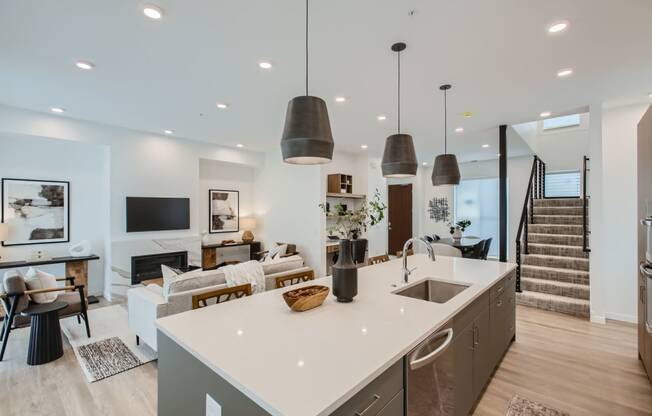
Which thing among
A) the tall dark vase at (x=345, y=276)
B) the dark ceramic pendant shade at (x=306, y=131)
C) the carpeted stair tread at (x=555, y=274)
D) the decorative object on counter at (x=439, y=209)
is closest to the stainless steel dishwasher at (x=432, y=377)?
the tall dark vase at (x=345, y=276)

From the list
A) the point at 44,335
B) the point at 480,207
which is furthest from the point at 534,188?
the point at 44,335

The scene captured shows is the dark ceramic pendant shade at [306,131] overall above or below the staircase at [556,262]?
above

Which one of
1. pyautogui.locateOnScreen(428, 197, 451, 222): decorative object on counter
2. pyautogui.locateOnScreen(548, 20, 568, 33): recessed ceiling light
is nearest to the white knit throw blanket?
pyautogui.locateOnScreen(548, 20, 568, 33): recessed ceiling light

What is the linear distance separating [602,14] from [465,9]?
A: 99 cm

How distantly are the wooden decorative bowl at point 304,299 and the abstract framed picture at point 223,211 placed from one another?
534 cm

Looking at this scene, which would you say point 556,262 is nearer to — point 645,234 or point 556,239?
point 556,239

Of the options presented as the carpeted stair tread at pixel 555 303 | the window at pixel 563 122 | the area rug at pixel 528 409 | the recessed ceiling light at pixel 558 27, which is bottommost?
the area rug at pixel 528 409

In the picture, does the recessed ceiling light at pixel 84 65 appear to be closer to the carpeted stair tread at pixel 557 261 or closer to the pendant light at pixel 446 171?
the pendant light at pixel 446 171

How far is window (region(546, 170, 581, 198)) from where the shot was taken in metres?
7.48

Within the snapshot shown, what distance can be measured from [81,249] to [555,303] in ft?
24.0

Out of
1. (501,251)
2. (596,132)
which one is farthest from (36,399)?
(596,132)

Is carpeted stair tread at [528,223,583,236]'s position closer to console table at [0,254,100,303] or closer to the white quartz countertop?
the white quartz countertop

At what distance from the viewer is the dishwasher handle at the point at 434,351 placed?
54.1 inches

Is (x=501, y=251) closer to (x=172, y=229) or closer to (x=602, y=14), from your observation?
(x=602, y=14)
